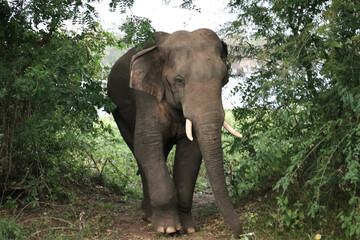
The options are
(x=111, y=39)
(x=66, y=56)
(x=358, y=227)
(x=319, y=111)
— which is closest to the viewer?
(x=358, y=227)

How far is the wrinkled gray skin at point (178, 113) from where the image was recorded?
692cm

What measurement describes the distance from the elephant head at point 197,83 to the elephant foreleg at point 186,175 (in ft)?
1.91

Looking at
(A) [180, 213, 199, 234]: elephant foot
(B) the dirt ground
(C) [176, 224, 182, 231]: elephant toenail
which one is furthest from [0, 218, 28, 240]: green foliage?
(A) [180, 213, 199, 234]: elephant foot

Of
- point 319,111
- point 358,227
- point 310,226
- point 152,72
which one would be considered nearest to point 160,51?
point 152,72

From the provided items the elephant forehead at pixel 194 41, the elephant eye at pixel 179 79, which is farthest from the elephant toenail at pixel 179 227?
the elephant forehead at pixel 194 41

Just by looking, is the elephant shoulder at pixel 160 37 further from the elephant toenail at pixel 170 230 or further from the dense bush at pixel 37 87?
the elephant toenail at pixel 170 230

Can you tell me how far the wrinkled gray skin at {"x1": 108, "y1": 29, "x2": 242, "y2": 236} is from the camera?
6922 mm

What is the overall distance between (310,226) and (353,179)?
0.90 metres

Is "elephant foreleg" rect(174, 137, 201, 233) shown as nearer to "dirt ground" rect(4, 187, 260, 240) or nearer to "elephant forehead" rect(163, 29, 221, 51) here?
"dirt ground" rect(4, 187, 260, 240)

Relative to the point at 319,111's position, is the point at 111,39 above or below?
above

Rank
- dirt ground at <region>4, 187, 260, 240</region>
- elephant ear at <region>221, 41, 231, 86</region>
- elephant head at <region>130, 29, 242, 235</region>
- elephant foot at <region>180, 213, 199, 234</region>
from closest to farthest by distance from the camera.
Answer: elephant head at <region>130, 29, 242, 235</region>
dirt ground at <region>4, 187, 260, 240</region>
elephant foot at <region>180, 213, 199, 234</region>
elephant ear at <region>221, 41, 231, 86</region>

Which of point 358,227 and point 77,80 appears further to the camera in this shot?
point 77,80

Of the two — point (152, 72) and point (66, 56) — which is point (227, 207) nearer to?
point (152, 72)

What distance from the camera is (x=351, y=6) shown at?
243 inches
